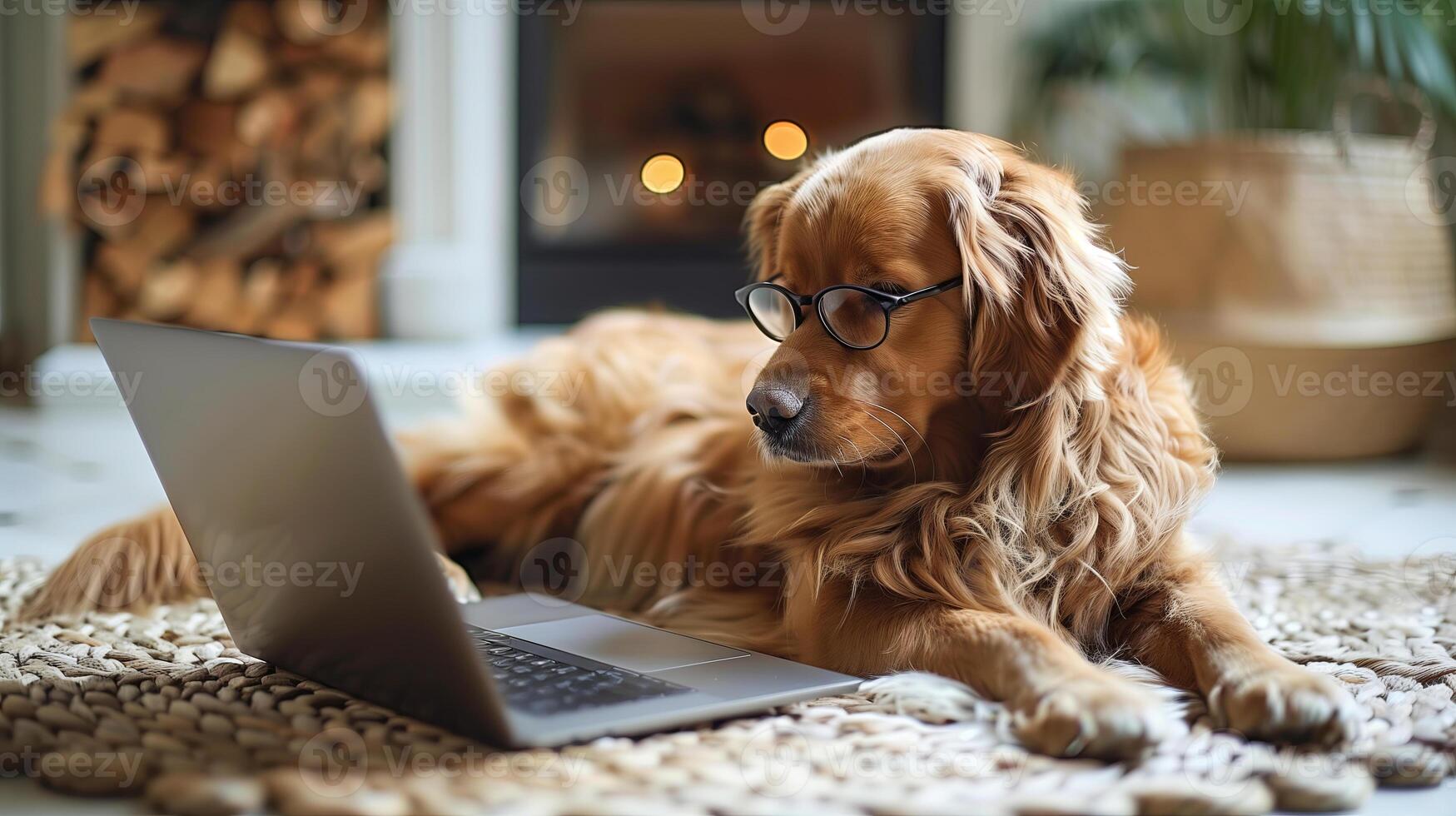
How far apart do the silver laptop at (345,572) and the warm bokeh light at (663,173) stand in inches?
103

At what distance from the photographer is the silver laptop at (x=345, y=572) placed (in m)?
0.93

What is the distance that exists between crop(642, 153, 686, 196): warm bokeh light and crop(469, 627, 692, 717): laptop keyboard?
2.68 m

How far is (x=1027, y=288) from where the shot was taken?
1.30 m

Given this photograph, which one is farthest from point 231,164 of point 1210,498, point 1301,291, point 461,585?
point 1301,291

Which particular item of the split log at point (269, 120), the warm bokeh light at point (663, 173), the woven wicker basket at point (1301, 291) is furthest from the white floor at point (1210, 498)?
the warm bokeh light at point (663, 173)

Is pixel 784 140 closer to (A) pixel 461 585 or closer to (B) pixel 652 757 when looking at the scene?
(A) pixel 461 585

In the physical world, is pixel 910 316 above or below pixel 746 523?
above

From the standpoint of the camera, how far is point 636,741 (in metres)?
1.12

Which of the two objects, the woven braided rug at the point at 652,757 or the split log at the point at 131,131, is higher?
the split log at the point at 131,131

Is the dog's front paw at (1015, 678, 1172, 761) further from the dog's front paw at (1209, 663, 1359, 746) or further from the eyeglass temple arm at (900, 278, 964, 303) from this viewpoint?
the eyeglass temple arm at (900, 278, 964, 303)

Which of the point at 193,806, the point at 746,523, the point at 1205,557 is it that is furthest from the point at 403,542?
the point at 1205,557

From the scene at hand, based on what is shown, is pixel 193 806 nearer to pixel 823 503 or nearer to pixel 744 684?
pixel 744 684

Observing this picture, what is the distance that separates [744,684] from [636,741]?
0.45 ft

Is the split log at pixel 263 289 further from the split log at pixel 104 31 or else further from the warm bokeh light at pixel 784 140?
the warm bokeh light at pixel 784 140
